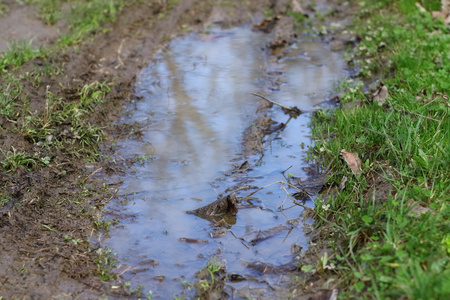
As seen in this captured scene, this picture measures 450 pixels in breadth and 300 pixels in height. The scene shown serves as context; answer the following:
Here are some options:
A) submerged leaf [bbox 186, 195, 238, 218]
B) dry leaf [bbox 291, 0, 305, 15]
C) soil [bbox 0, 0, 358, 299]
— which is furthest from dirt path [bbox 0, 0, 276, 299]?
dry leaf [bbox 291, 0, 305, 15]

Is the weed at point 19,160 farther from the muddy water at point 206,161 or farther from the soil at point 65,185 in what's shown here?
the muddy water at point 206,161

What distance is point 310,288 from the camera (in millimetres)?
2980

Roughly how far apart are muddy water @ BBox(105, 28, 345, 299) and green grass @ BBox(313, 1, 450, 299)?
1.13 ft

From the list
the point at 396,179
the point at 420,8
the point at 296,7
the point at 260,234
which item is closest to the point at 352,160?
the point at 396,179

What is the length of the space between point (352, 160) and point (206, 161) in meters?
1.28

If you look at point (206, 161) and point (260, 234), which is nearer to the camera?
point (260, 234)

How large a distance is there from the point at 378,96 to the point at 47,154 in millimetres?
3105

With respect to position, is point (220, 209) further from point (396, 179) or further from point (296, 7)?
point (296, 7)

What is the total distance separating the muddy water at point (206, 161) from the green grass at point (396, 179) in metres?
0.34

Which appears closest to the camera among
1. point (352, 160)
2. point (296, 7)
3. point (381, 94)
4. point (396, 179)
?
point (396, 179)

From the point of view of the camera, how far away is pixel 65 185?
404 cm

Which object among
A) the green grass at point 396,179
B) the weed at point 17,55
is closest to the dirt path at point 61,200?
the weed at point 17,55

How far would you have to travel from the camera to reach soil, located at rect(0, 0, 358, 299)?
306 cm

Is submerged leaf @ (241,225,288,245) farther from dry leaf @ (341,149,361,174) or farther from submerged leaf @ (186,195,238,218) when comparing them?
dry leaf @ (341,149,361,174)
